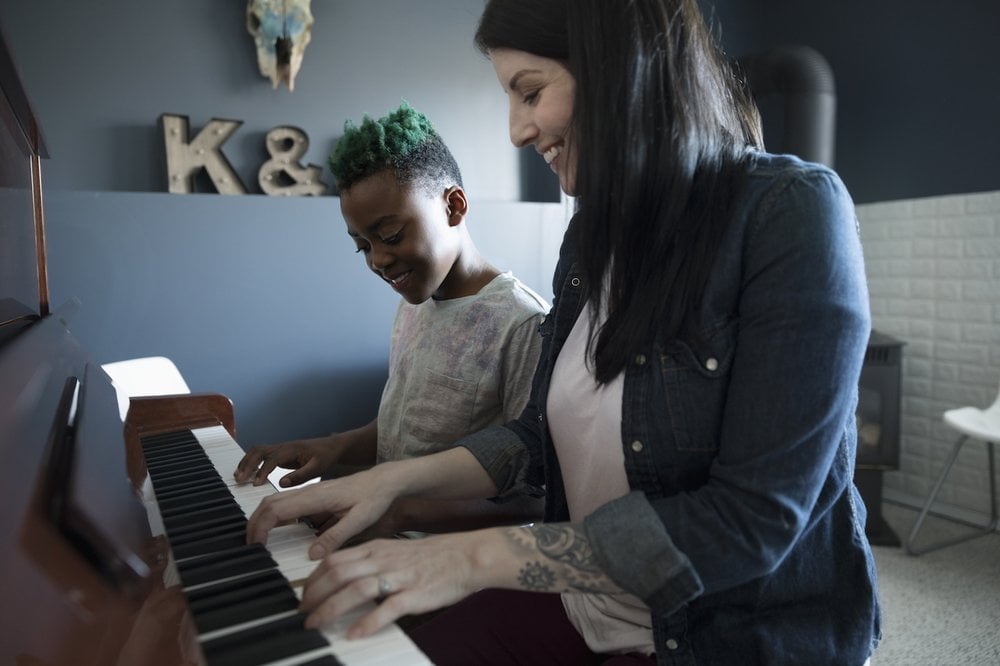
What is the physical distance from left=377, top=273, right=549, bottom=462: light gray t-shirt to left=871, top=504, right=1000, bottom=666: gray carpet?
149 cm

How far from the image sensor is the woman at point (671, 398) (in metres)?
0.67

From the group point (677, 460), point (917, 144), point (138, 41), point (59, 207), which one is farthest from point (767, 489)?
point (917, 144)

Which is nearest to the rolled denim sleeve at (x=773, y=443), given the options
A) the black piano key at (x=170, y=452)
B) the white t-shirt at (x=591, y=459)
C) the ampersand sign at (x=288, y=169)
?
the white t-shirt at (x=591, y=459)

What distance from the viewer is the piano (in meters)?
0.53

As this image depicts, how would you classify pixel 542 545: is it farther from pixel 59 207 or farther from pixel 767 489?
pixel 59 207

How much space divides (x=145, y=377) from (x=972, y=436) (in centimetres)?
290

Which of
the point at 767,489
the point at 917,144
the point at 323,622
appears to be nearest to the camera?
the point at 323,622

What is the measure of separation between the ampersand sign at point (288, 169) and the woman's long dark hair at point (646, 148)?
7.30ft

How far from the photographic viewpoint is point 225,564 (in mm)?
705

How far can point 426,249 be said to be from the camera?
1.42 meters

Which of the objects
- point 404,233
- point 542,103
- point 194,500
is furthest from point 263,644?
point 404,233

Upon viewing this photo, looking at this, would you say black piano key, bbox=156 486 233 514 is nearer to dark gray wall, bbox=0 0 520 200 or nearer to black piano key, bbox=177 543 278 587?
black piano key, bbox=177 543 278 587

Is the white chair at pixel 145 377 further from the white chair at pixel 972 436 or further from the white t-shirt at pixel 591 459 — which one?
the white chair at pixel 972 436

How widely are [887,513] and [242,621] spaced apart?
129 inches
